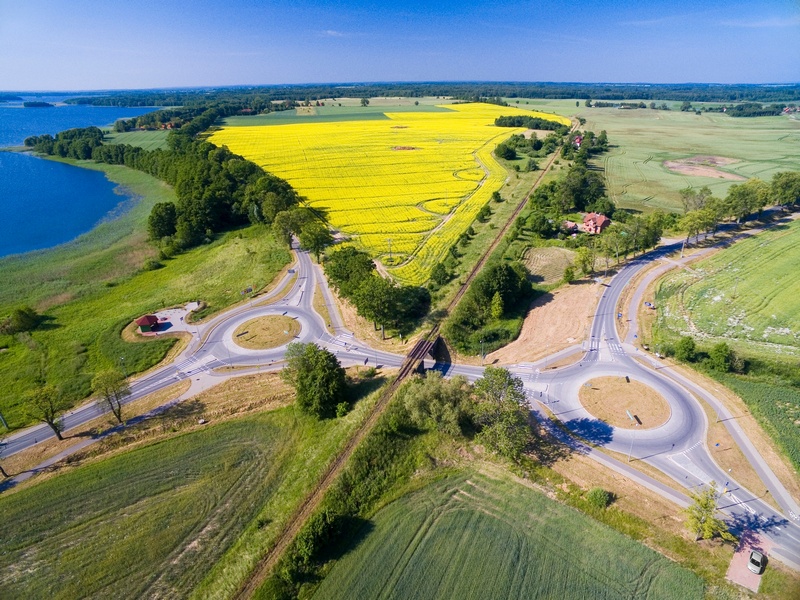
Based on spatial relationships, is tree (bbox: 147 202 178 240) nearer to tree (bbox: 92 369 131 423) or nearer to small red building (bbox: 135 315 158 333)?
small red building (bbox: 135 315 158 333)

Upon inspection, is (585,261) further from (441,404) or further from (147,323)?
(147,323)

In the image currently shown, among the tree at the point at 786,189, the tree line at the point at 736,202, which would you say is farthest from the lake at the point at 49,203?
the tree at the point at 786,189

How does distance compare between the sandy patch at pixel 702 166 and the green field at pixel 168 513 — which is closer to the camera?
the green field at pixel 168 513

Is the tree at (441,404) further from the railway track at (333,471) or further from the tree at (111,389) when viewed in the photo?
the tree at (111,389)

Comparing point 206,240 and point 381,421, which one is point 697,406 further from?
point 206,240

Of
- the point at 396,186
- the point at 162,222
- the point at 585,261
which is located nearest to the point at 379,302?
the point at 585,261
